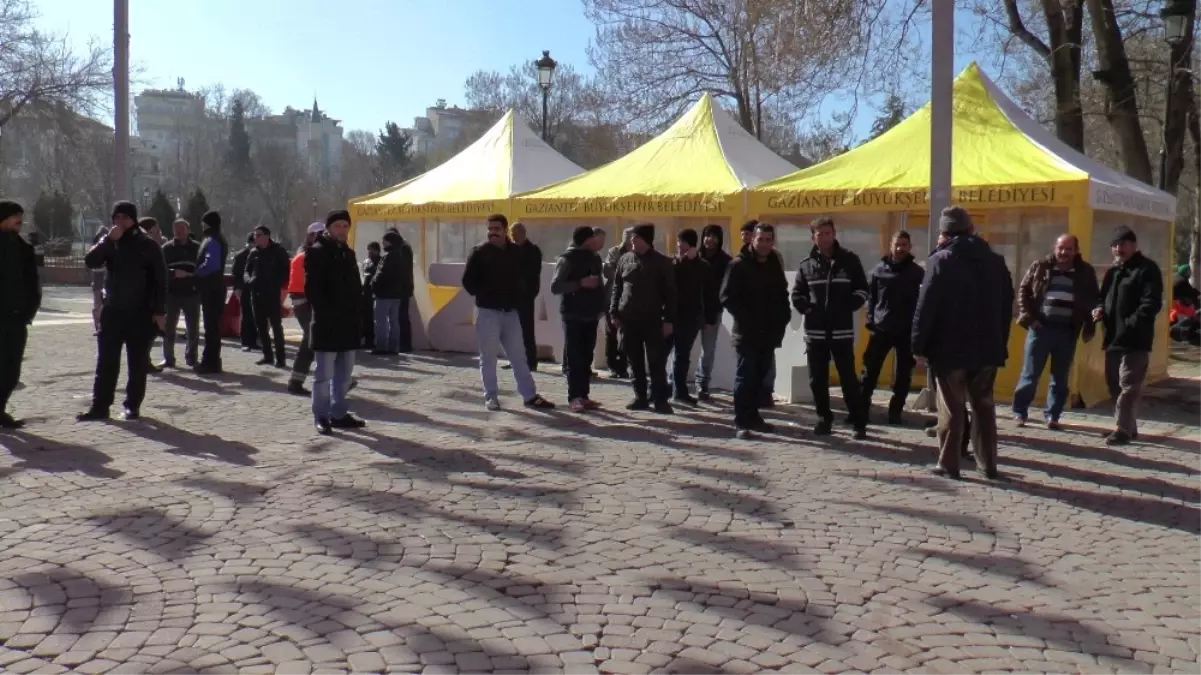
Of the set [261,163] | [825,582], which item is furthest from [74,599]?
[261,163]

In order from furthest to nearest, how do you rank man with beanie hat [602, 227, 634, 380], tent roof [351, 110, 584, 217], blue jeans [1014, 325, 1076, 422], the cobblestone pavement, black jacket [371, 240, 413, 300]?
tent roof [351, 110, 584, 217], black jacket [371, 240, 413, 300], man with beanie hat [602, 227, 634, 380], blue jeans [1014, 325, 1076, 422], the cobblestone pavement

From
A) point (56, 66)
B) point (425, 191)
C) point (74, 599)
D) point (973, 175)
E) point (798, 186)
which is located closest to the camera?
point (74, 599)

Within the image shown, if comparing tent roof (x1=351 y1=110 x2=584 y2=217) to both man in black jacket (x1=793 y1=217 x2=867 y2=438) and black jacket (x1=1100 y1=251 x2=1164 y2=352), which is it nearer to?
man in black jacket (x1=793 y1=217 x2=867 y2=438)

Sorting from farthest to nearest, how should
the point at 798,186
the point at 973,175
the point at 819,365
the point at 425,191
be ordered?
the point at 425,191, the point at 798,186, the point at 973,175, the point at 819,365

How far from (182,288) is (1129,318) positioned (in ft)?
30.9

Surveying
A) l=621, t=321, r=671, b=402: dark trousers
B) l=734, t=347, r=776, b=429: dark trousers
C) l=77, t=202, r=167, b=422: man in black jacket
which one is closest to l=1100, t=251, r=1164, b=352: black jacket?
l=734, t=347, r=776, b=429: dark trousers

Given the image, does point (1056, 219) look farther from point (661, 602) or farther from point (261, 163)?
point (261, 163)

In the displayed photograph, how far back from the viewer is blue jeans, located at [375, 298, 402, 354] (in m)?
14.6

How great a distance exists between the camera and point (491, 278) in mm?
9531

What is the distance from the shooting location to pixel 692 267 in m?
10.0

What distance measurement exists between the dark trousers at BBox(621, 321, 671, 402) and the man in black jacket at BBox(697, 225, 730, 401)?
750mm

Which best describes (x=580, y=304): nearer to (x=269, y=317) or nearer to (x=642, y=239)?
(x=642, y=239)

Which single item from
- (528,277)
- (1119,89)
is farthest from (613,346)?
(1119,89)

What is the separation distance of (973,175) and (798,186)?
5.76ft
